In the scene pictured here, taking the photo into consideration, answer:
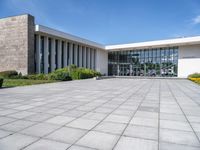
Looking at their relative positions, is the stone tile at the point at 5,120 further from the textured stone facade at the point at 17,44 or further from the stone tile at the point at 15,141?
the textured stone facade at the point at 17,44

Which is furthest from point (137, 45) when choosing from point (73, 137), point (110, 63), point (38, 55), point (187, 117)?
point (73, 137)

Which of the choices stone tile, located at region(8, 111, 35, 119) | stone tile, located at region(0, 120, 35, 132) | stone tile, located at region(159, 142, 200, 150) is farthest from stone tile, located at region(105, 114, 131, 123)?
stone tile, located at region(8, 111, 35, 119)

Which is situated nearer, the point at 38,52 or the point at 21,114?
the point at 21,114

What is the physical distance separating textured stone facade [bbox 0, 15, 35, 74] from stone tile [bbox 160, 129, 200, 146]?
20571 mm

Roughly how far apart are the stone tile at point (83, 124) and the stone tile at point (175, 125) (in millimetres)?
1677

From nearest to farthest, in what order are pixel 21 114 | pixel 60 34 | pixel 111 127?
pixel 111 127 → pixel 21 114 → pixel 60 34

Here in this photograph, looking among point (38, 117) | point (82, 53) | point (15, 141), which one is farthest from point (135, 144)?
point (82, 53)

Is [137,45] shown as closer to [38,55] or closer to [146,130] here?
[38,55]

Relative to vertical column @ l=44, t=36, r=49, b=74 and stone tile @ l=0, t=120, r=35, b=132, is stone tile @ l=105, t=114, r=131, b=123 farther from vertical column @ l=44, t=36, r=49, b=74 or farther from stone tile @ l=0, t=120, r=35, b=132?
vertical column @ l=44, t=36, r=49, b=74

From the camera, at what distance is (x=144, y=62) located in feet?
116

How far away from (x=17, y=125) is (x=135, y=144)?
281 centimetres

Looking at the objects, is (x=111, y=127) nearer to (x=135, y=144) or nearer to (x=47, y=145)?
(x=135, y=144)

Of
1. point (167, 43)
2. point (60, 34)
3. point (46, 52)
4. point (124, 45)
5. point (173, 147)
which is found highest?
point (60, 34)

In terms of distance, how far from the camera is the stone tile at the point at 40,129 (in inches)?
138
